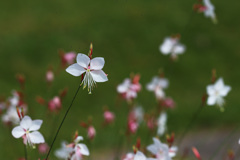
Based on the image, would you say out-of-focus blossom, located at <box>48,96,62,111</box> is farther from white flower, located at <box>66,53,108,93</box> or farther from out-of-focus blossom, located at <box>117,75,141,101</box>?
white flower, located at <box>66,53,108,93</box>

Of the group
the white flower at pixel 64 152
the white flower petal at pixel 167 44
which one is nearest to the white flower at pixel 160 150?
the white flower at pixel 64 152

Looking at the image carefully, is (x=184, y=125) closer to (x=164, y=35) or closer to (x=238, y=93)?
(x=238, y=93)

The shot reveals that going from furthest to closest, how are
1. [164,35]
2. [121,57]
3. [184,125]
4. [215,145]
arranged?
[164,35] → [121,57] → [184,125] → [215,145]

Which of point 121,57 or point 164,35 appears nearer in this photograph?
point 121,57

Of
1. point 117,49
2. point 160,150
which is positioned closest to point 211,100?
point 160,150

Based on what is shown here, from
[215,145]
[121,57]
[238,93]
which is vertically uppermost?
[121,57]

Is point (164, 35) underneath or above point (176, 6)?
underneath

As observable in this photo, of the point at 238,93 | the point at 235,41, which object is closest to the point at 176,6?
the point at 235,41
